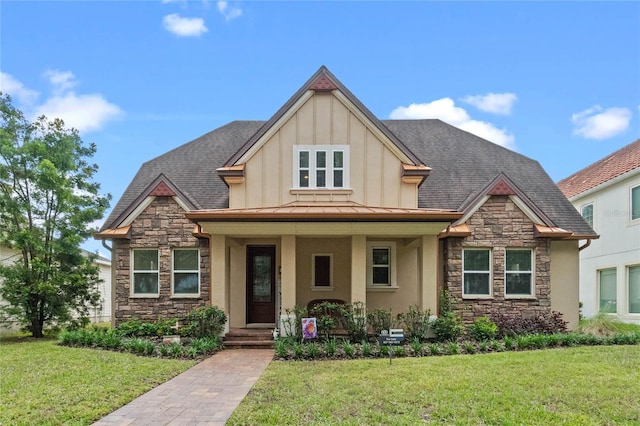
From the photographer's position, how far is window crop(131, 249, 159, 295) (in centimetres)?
1391

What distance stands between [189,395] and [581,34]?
14052 millimetres

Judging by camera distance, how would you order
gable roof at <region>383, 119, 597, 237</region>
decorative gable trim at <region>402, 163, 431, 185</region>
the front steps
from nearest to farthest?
the front steps < decorative gable trim at <region>402, 163, 431, 185</region> < gable roof at <region>383, 119, 597, 237</region>

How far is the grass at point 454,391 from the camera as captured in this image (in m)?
5.76

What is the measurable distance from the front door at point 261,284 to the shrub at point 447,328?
520cm

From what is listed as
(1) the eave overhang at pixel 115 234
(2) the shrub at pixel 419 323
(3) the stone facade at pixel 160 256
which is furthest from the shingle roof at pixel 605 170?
(1) the eave overhang at pixel 115 234

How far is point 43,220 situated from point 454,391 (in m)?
13.9

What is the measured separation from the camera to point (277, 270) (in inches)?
561

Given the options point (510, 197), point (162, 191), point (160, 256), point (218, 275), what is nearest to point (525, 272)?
point (510, 197)

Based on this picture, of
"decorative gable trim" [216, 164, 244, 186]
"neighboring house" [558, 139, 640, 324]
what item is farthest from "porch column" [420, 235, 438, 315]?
"neighboring house" [558, 139, 640, 324]

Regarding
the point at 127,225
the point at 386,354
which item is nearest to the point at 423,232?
the point at 386,354

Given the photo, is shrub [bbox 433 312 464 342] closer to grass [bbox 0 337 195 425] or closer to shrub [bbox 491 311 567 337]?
shrub [bbox 491 311 567 337]

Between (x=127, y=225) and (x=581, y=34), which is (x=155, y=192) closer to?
(x=127, y=225)

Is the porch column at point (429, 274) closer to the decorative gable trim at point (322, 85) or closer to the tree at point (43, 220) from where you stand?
the decorative gable trim at point (322, 85)

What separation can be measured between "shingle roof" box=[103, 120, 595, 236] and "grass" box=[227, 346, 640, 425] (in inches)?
267
